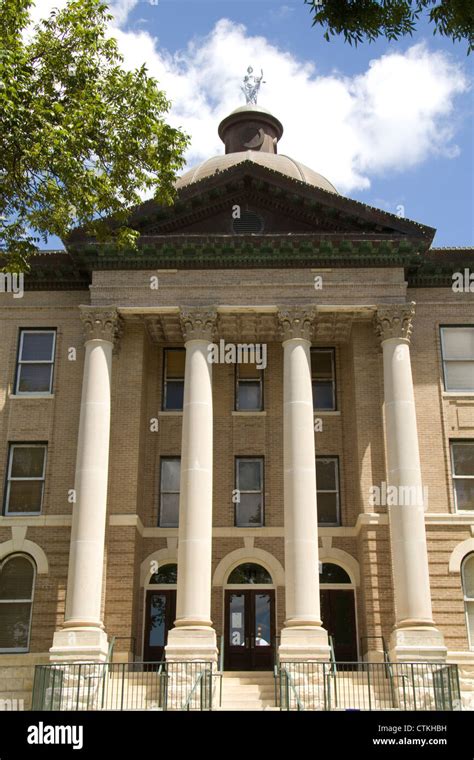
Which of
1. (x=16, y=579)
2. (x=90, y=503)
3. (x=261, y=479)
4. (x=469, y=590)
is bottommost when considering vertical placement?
(x=469, y=590)

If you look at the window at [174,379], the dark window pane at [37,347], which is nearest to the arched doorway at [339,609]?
the window at [174,379]

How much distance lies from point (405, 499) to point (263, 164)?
1646 cm

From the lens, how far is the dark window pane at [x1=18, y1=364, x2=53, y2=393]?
2783 cm

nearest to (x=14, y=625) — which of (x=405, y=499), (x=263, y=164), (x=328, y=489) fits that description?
(x=328, y=489)

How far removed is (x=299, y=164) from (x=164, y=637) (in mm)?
19996

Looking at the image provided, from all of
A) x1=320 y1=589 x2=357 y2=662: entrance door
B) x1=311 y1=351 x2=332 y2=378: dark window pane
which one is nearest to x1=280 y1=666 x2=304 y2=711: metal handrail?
x1=320 y1=589 x2=357 y2=662: entrance door

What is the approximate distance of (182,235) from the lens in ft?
86.8

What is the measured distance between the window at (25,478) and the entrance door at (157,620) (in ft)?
13.9

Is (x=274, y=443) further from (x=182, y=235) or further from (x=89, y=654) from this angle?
(x=89, y=654)

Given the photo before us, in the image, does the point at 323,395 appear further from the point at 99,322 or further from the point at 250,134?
the point at 250,134

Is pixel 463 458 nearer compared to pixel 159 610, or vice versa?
pixel 159 610

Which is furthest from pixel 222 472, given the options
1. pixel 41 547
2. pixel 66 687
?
pixel 66 687

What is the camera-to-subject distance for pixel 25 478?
88.0ft

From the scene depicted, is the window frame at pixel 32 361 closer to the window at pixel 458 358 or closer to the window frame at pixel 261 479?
the window frame at pixel 261 479
